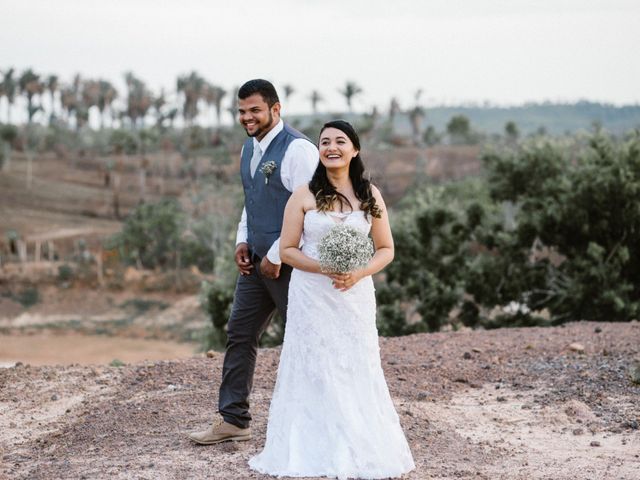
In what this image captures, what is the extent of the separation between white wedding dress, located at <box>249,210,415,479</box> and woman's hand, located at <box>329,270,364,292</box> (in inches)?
5.2

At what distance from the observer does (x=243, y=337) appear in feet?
19.9

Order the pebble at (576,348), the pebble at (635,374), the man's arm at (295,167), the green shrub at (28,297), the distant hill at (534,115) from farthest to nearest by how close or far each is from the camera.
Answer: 1. the distant hill at (534,115)
2. the green shrub at (28,297)
3. the pebble at (576,348)
4. the pebble at (635,374)
5. the man's arm at (295,167)

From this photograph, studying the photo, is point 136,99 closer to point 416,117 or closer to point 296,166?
point 416,117

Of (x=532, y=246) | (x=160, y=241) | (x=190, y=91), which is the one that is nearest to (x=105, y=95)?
(x=190, y=91)

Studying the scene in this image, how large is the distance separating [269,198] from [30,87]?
307ft

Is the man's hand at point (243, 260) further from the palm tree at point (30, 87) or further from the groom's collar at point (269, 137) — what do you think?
the palm tree at point (30, 87)

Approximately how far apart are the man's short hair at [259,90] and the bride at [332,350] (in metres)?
0.59

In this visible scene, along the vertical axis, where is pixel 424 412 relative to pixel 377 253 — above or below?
below

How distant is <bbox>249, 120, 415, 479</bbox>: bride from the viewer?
5.39 m

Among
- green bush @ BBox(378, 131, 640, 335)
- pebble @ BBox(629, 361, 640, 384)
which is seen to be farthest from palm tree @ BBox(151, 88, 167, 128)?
pebble @ BBox(629, 361, 640, 384)

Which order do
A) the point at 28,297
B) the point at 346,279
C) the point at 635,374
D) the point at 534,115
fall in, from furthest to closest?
the point at 534,115
the point at 28,297
the point at 635,374
the point at 346,279

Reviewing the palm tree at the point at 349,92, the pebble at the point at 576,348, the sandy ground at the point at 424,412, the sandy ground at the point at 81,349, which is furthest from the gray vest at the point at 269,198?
the palm tree at the point at 349,92

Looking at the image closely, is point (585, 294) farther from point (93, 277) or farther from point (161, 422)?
point (93, 277)

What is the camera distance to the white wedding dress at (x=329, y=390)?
5414 millimetres
